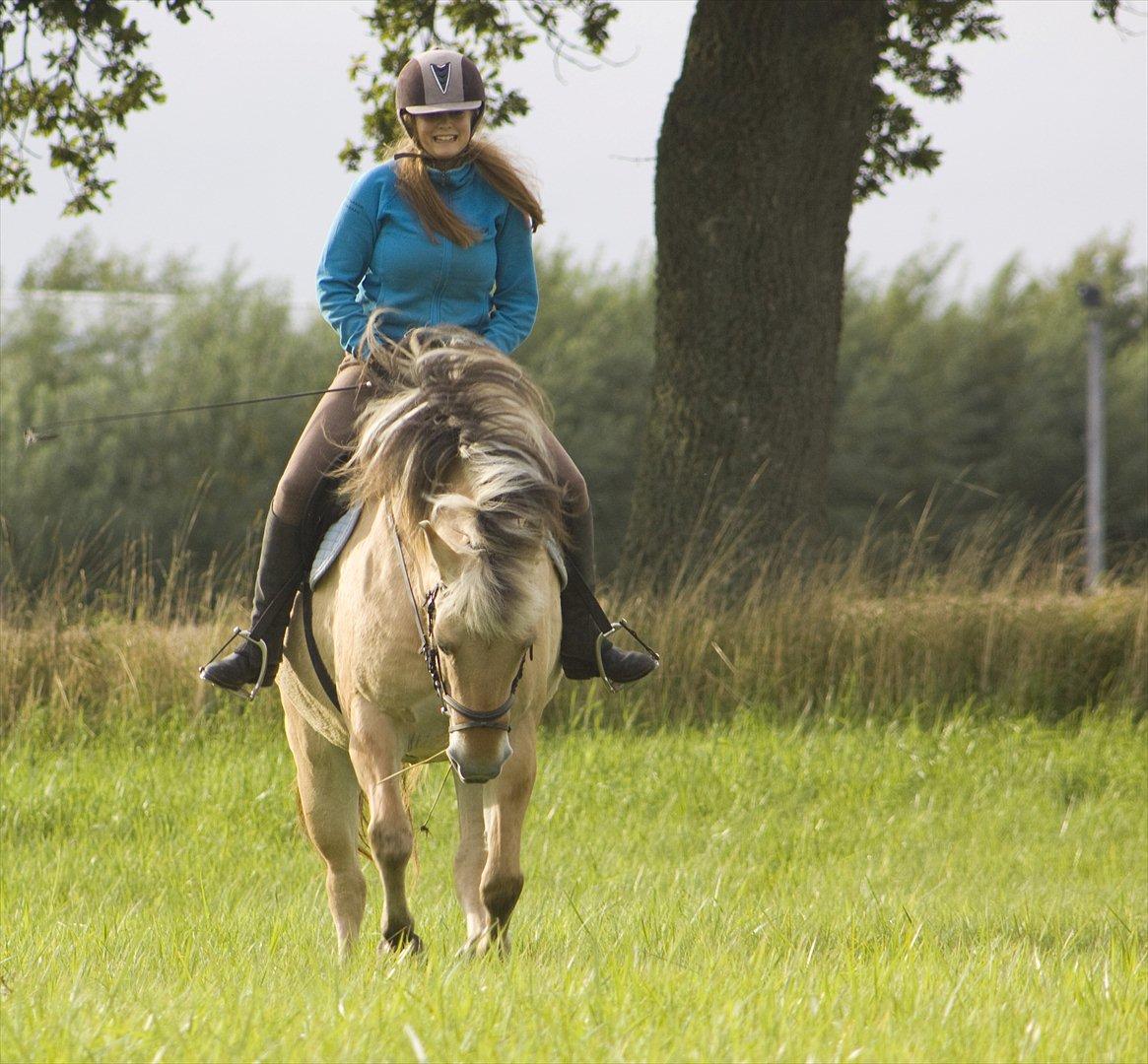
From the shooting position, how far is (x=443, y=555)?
434 centimetres

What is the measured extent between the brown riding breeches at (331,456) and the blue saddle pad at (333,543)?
0.18 m

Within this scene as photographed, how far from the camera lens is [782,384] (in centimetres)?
1276

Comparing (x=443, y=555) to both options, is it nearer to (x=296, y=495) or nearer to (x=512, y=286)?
(x=296, y=495)

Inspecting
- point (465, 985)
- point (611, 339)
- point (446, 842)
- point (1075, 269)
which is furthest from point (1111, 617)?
point (1075, 269)

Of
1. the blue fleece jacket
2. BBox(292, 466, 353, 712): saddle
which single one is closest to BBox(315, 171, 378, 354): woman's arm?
the blue fleece jacket

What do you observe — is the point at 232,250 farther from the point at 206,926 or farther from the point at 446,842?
the point at 206,926

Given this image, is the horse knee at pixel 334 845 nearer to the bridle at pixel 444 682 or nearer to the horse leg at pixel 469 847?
the horse leg at pixel 469 847

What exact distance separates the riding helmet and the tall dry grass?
5756 mm

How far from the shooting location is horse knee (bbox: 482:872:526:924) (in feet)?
16.0

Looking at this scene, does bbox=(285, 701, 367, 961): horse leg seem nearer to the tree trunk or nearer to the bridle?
the bridle

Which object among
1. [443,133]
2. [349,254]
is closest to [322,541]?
[349,254]

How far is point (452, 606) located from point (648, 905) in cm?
232

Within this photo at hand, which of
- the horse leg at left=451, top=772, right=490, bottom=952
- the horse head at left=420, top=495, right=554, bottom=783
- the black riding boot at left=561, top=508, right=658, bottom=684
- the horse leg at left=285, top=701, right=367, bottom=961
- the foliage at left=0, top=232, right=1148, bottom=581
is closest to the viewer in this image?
the horse head at left=420, top=495, right=554, bottom=783

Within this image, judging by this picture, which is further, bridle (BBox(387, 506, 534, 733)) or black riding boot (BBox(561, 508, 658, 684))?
black riding boot (BBox(561, 508, 658, 684))
